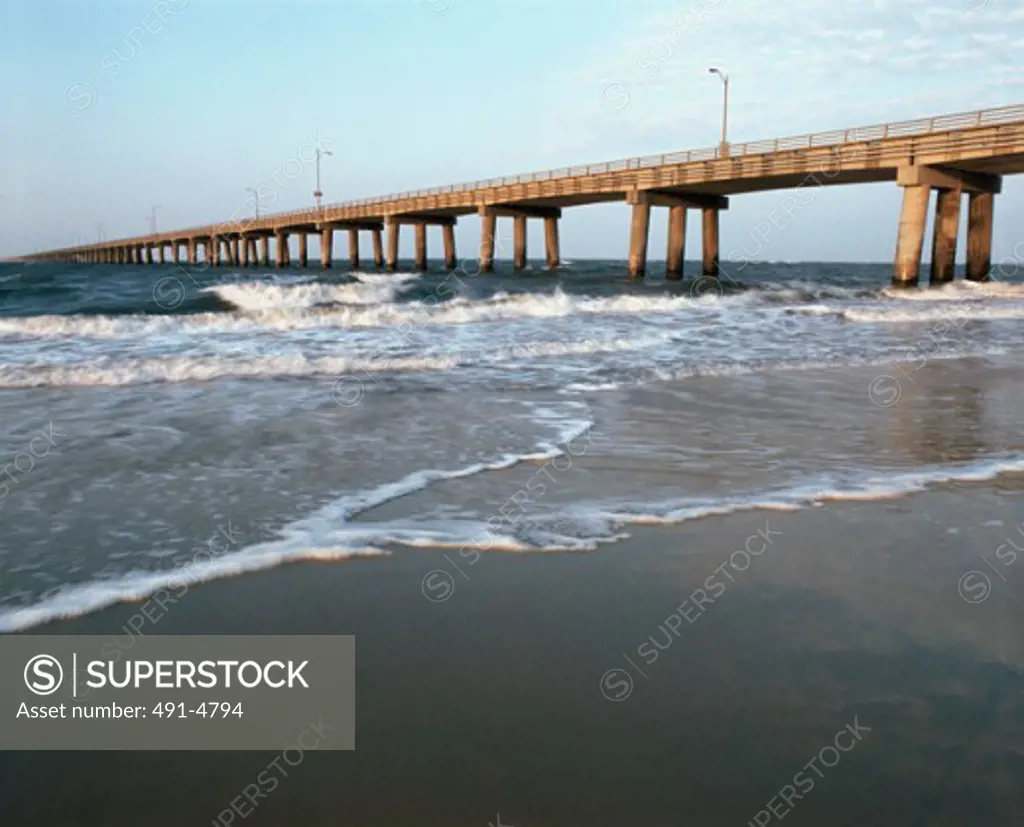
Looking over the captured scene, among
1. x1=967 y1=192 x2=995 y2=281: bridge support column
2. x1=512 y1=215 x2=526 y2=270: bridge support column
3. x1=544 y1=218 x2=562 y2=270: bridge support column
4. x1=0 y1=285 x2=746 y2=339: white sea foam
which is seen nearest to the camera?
x1=0 y1=285 x2=746 y2=339: white sea foam

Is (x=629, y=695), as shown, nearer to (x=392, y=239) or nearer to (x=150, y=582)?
(x=150, y=582)

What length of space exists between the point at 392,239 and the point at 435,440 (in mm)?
60070

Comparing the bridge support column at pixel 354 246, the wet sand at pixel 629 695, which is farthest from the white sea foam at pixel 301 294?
the bridge support column at pixel 354 246

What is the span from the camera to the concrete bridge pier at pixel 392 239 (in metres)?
64.9

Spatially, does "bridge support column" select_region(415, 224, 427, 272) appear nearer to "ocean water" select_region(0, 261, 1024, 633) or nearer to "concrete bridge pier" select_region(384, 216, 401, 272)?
"concrete bridge pier" select_region(384, 216, 401, 272)

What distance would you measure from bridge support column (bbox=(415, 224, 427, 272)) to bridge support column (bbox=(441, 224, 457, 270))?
66.2 inches

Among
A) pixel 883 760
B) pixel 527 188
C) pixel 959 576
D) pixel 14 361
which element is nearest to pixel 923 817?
pixel 883 760

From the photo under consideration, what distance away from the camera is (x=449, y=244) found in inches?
2717

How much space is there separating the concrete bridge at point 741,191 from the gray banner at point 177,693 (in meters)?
32.5

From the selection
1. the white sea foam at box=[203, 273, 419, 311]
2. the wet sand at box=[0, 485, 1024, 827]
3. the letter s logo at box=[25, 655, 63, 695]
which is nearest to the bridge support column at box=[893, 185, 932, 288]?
the white sea foam at box=[203, 273, 419, 311]

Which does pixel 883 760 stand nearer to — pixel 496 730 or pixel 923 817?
pixel 923 817

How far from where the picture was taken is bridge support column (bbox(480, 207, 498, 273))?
2101 inches

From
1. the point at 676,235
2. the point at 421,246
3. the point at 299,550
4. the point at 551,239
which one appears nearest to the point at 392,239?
the point at 421,246

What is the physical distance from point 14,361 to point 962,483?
46.8 feet
